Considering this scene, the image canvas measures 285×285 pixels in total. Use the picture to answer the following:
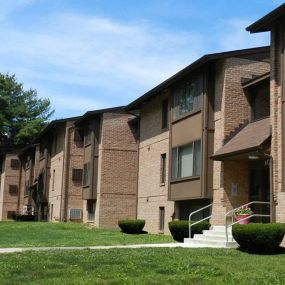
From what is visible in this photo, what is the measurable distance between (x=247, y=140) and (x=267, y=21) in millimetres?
4146

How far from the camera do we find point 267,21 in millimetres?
17859

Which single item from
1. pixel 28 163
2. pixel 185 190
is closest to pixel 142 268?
pixel 185 190

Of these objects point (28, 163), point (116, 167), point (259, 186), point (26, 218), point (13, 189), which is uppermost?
point (28, 163)

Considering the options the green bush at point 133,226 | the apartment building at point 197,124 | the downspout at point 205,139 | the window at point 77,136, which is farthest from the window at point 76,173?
the downspout at point 205,139

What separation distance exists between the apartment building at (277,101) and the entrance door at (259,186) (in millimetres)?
3077

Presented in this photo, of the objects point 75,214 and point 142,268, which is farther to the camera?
point 75,214

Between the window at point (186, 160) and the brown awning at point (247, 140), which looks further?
the window at point (186, 160)

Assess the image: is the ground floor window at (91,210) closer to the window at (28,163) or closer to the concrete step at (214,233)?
the concrete step at (214,233)

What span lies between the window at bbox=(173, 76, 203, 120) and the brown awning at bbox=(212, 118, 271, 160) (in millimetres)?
2873

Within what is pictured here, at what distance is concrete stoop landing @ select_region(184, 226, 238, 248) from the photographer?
1762cm

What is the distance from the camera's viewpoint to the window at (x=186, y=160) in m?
23.4

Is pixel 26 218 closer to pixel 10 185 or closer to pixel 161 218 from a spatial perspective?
pixel 10 185

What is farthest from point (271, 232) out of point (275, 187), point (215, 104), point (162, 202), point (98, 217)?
point (98, 217)

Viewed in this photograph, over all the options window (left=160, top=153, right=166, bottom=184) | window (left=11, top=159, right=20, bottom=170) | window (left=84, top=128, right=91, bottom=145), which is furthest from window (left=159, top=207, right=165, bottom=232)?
window (left=11, top=159, right=20, bottom=170)
